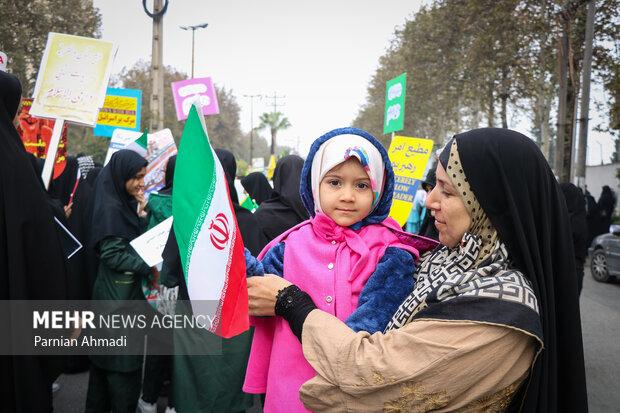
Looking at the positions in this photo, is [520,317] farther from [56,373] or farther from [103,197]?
[103,197]

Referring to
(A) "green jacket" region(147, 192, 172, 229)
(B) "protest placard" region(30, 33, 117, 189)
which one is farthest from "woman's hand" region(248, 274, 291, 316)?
(B) "protest placard" region(30, 33, 117, 189)

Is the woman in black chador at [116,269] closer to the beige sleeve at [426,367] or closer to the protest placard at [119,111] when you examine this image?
the beige sleeve at [426,367]

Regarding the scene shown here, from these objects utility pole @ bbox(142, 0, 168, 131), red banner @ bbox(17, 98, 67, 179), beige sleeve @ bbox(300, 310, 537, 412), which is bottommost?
beige sleeve @ bbox(300, 310, 537, 412)

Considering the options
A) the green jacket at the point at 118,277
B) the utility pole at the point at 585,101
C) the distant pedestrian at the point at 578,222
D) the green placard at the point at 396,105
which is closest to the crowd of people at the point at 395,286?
the green jacket at the point at 118,277

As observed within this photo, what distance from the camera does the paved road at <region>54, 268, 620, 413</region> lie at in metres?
3.93

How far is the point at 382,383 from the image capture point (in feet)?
3.94

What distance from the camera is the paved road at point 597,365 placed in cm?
393

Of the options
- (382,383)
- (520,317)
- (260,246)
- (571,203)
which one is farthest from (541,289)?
(571,203)

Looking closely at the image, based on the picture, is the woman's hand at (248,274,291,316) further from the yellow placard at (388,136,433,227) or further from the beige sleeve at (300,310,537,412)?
the yellow placard at (388,136,433,227)

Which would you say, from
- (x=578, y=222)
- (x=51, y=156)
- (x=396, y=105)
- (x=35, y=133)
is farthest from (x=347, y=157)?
(x=396, y=105)

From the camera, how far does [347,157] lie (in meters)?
1.71

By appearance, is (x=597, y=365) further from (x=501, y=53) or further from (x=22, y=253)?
(x=501, y=53)

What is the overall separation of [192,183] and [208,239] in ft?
0.67

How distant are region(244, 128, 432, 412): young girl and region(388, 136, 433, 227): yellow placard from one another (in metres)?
3.27
